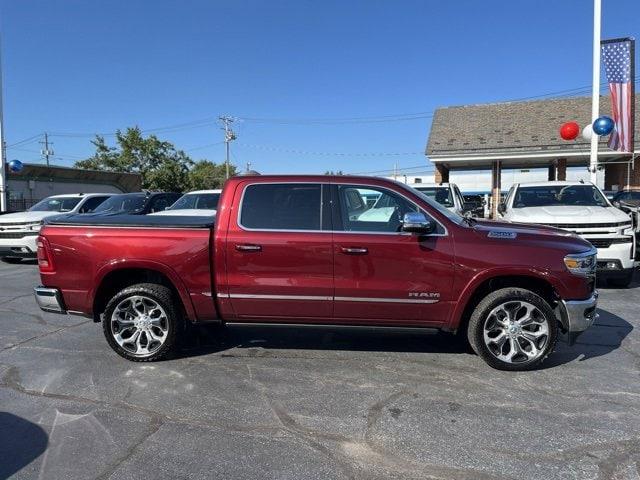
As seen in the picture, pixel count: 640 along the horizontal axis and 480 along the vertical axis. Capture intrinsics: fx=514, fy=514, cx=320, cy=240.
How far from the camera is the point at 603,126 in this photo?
1234 centimetres

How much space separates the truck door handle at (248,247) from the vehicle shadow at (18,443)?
2121 millimetres

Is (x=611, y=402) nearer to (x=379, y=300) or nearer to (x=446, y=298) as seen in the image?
(x=446, y=298)

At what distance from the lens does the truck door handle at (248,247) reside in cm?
480

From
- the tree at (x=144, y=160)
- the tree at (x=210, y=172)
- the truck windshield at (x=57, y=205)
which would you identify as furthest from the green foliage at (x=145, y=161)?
the truck windshield at (x=57, y=205)

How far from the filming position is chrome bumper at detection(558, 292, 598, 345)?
4656 mm

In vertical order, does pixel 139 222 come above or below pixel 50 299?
above

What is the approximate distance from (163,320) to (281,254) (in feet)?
4.66

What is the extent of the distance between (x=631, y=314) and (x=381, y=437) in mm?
5015

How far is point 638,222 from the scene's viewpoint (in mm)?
9242

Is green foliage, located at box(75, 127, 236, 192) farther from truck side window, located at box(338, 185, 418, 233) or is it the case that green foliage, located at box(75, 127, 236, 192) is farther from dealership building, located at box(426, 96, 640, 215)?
truck side window, located at box(338, 185, 418, 233)

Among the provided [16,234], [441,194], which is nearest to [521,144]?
[441,194]

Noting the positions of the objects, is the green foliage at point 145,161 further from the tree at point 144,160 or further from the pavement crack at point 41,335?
the pavement crack at point 41,335

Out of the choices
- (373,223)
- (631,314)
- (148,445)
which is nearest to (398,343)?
(373,223)

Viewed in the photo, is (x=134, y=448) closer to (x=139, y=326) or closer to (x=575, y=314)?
(x=139, y=326)
